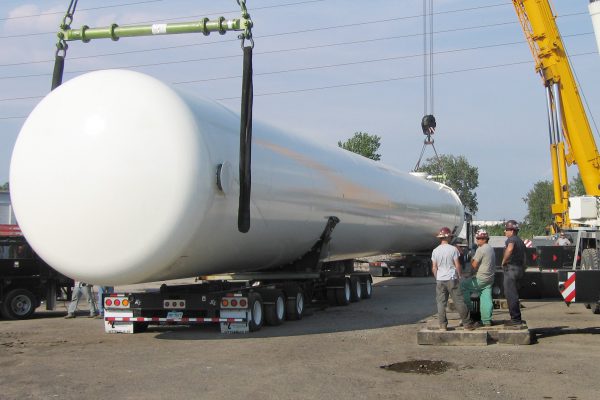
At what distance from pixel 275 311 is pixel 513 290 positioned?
409cm

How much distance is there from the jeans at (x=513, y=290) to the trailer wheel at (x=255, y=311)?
3969mm

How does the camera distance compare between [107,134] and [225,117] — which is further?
[225,117]

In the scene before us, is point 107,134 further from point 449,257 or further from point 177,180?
point 449,257

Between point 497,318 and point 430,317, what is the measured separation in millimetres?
1368

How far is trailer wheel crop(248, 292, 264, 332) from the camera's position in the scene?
1216 cm

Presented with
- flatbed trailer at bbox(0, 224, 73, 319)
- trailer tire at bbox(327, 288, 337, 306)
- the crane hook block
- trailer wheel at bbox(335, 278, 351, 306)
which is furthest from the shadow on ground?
the crane hook block

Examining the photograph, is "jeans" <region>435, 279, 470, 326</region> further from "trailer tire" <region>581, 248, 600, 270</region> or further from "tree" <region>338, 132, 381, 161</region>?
"tree" <region>338, 132, 381, 161</region>

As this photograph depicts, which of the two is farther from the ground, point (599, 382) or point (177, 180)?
point (177, 180)

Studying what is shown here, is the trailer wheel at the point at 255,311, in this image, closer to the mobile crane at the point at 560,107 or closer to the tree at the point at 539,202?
the mobile crane at the point at 560,107

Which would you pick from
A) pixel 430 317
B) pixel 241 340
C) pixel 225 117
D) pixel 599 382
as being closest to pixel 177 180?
pixel 225 117

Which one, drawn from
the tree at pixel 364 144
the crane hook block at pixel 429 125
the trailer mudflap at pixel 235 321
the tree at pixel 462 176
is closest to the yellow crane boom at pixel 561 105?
the crane hook block at pixel 429 125

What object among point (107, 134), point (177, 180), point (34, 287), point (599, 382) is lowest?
point (599, 382)

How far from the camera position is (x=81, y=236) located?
32.4 ft

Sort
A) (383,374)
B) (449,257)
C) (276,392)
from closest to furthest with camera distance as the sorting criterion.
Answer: (276,392)
(383,374)
(449,257)
